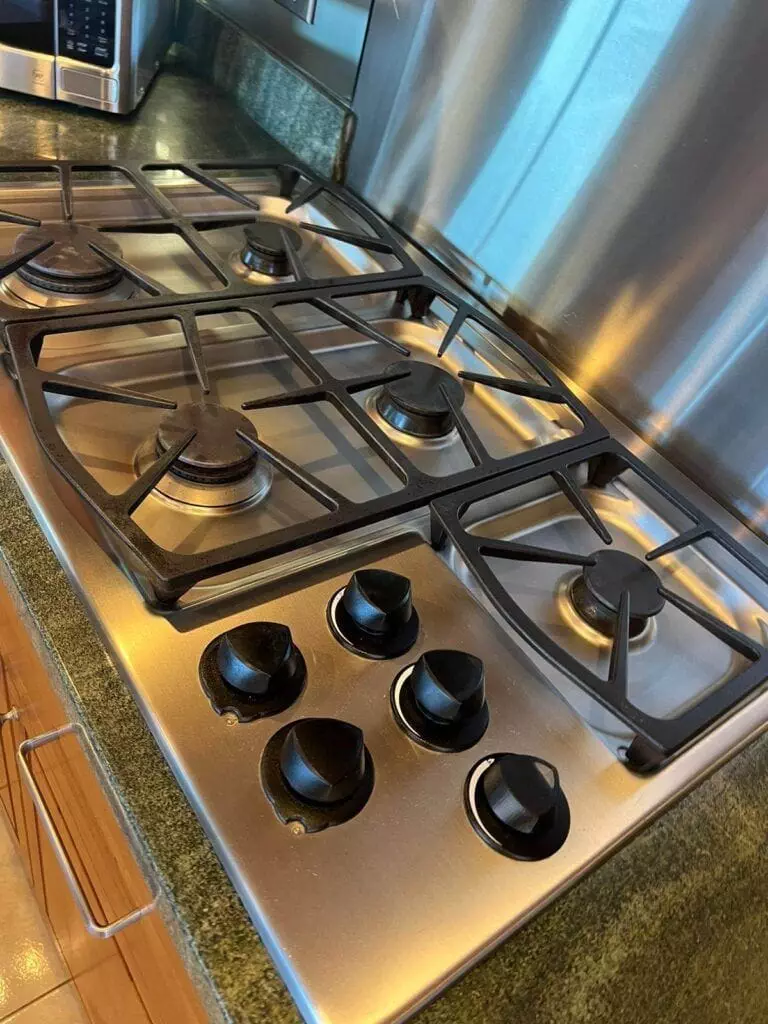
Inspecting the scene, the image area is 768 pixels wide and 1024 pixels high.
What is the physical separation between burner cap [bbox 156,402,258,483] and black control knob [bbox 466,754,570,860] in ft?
0.98

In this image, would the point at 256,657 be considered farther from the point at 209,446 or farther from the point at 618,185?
the point at 618,185

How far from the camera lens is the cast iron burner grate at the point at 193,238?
739mm

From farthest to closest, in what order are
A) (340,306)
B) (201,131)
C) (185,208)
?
(201,131) → (185,208) → (340,306)

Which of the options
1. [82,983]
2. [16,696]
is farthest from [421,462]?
[82,983]

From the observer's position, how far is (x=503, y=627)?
574 mm

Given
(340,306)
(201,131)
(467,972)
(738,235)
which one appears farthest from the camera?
(201,131)

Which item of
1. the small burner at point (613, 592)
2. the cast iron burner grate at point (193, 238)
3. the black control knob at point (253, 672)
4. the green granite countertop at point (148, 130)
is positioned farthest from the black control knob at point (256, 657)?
the green granite countertop at point (148, 130)

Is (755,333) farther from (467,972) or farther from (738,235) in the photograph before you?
(467,972)

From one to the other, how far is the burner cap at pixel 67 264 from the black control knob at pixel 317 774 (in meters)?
0.52

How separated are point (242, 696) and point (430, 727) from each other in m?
0.12

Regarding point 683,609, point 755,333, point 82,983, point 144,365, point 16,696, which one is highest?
point 755,333

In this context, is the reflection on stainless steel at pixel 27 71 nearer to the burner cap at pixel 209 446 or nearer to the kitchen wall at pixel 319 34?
the kitchen wall at pixel 319 34

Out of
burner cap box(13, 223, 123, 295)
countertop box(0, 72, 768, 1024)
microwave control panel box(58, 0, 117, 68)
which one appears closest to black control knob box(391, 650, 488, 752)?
countertop box(0, 72, 768, 1024)

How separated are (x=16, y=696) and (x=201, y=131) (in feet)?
2.62
